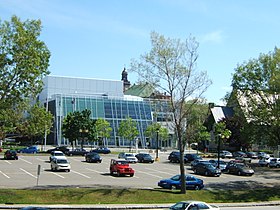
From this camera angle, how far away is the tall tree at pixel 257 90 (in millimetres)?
51531

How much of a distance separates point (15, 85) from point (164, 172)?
22.4 meters

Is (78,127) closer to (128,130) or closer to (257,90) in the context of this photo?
(128,130)

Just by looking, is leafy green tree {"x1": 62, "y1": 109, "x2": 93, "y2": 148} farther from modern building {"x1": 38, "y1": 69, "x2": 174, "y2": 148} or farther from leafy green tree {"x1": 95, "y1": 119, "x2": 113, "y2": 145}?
modern building {"x1": 38, "y1": 69, "x2": 174, "y2": 148}

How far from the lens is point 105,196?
2903cm

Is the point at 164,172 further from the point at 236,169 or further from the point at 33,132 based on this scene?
the point at 33,132

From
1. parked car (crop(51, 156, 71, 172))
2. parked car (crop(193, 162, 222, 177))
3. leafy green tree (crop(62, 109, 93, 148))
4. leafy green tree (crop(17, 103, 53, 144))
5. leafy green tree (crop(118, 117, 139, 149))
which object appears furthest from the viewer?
leafy green tree (crop(118, 117, 139, 149))

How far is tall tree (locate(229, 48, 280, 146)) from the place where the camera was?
5153cm

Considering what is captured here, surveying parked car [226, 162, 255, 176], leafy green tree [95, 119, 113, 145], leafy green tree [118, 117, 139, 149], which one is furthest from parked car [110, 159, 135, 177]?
leafy green tree [118, 117, 139, 149]

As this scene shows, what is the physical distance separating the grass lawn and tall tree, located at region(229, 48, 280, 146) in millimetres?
20429

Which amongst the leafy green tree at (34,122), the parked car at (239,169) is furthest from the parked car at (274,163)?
the leafy green tree at (34,122)

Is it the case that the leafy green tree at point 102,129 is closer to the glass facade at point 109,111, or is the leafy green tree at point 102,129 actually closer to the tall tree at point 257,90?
the glass facade at point 109,111

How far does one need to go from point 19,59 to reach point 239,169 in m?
29.0

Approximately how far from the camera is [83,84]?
123 meters

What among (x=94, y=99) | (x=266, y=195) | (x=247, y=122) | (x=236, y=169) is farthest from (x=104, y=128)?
(x=266, y=195)
